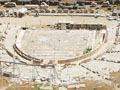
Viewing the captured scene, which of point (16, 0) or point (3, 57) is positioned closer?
point (3, 57)

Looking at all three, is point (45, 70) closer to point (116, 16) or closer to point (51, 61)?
point (51, 61)

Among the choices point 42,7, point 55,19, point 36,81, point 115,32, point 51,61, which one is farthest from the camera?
point 42,7

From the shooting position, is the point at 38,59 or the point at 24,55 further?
the point at 24,55

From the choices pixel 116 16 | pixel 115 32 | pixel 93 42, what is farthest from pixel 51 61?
pixel 116 16

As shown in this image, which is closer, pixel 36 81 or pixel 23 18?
pixel 36 81

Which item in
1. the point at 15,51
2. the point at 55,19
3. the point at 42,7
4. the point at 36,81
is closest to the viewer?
the point at 36,81

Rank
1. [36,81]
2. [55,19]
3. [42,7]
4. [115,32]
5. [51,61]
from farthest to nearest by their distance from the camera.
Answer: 1. [42,7]
2. [55,19]
3. [115,32]
4. [51,61]
5. [36,81]

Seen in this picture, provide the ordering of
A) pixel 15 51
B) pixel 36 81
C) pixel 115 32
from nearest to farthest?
1. pixel 36 81
2. pixel 15 51
3. pixel 115 32

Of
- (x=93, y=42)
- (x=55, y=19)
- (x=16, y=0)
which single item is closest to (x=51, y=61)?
(x=93, y=42)

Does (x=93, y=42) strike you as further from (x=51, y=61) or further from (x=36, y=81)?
(x=36, y=81)
